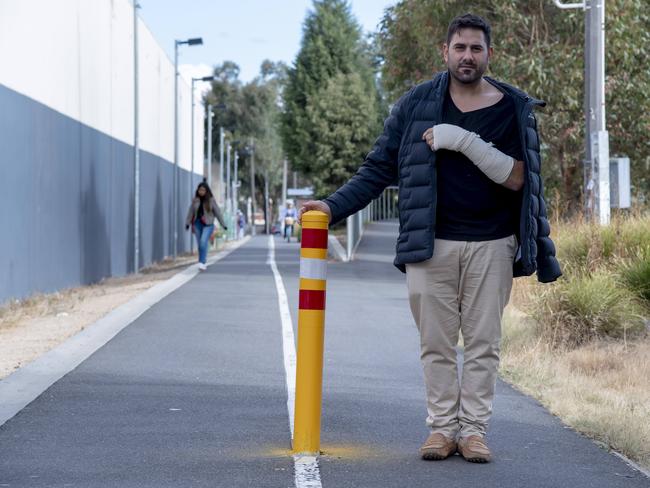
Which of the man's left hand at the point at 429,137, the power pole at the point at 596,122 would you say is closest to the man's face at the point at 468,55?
the man's left hand at the point at 429,137

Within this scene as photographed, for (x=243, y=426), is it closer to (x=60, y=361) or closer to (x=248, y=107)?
(x=60, y=361)

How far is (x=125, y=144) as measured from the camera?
3102 cm

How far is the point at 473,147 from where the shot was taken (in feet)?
20.0

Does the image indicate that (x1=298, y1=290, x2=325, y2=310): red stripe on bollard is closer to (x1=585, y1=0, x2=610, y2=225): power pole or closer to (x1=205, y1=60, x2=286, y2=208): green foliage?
(x1=585, y1=0, x2=610, y2=225): power pole

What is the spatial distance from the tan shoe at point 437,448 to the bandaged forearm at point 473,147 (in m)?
Result: 1.21

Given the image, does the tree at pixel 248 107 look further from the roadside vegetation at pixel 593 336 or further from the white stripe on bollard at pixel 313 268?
the white stripe on bollard at pixel 313 268

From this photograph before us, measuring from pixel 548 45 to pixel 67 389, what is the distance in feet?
61.5

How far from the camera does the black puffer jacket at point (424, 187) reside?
619 centimetres

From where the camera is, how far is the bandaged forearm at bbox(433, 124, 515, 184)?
20.0 feet

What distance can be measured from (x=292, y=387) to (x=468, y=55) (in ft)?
11.0

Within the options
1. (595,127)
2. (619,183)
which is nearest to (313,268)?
(619,183)

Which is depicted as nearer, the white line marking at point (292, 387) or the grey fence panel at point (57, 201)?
the white line marking at point (292, 387)

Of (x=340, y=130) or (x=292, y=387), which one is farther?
(x=340, y=130)

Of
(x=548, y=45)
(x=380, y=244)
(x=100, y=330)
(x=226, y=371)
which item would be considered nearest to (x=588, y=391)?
(x=226, y=371)
